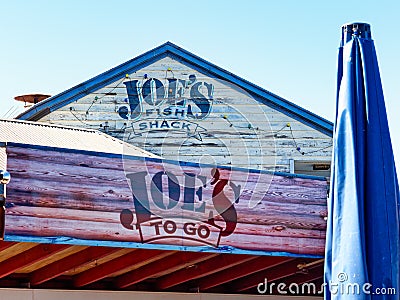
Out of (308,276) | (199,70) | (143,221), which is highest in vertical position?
(199,70)

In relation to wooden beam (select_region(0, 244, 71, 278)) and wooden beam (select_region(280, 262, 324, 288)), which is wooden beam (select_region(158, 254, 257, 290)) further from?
wooden beam (select_region(0, 244, 71, 278))

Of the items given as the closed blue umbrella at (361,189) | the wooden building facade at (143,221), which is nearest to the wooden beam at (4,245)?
the wooden building facade at (143,221)

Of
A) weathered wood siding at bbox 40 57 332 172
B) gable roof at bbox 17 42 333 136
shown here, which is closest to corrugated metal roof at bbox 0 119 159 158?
weathered wood siding at bbox 40 57 332 172

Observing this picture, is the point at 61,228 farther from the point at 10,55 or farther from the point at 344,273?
the point at 10,55

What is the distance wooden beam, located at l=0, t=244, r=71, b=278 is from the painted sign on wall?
1.28ft

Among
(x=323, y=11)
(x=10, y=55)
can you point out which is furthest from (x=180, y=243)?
(x=10, y=55)

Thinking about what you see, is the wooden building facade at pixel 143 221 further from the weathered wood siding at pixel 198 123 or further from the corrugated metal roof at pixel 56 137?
the weathered wood siding at pixel 198 123

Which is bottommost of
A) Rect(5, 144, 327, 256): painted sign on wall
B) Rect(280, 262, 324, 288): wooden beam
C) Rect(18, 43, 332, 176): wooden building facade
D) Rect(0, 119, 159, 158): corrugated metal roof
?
Rect(280, 262, 324, 288): wooden beam

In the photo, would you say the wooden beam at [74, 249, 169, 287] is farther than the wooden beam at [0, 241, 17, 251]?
Yes

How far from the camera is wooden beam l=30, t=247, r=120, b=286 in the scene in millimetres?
7738

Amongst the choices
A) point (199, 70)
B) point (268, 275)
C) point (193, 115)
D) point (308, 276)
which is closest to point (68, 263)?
point (268, 275)

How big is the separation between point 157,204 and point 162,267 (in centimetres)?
103

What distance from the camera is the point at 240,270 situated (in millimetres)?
9039

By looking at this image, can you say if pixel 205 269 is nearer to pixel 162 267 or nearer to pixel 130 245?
pixel 162 267
